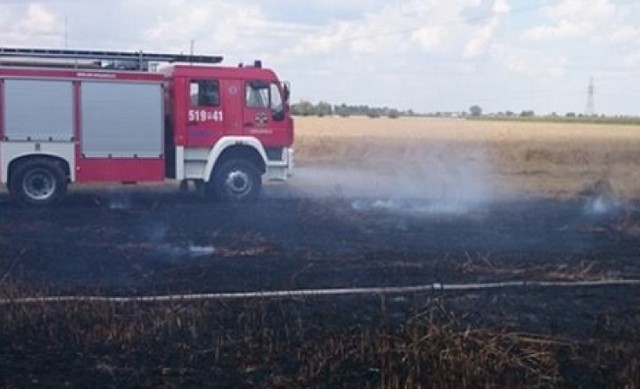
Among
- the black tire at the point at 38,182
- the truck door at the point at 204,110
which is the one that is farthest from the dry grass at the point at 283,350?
the truck door at the point at 204,110

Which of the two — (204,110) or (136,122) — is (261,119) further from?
(136,122)

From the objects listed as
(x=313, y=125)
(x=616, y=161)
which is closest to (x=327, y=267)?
(x=616, y=161)

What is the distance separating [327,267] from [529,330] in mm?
3948

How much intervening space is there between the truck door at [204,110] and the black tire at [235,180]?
784mm

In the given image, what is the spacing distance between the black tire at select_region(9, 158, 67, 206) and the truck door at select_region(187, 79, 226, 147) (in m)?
2.68

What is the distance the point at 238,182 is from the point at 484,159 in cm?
2228

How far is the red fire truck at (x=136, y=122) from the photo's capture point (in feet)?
65.3

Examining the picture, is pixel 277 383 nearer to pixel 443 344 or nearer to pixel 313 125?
pixel 443 344

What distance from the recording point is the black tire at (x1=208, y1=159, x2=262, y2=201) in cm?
2120

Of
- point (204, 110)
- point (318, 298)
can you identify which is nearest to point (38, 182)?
point (204, 110)

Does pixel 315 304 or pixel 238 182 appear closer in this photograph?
pixel 315 304

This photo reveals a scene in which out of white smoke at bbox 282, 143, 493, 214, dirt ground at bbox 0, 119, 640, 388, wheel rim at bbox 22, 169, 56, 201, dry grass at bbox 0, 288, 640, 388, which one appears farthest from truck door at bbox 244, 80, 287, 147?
dry grass at bbox 0, 288, 640, 388

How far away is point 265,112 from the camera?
21.2m

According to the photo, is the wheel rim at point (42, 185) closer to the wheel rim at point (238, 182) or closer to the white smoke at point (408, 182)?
the wheel rim at point (238, 182)
